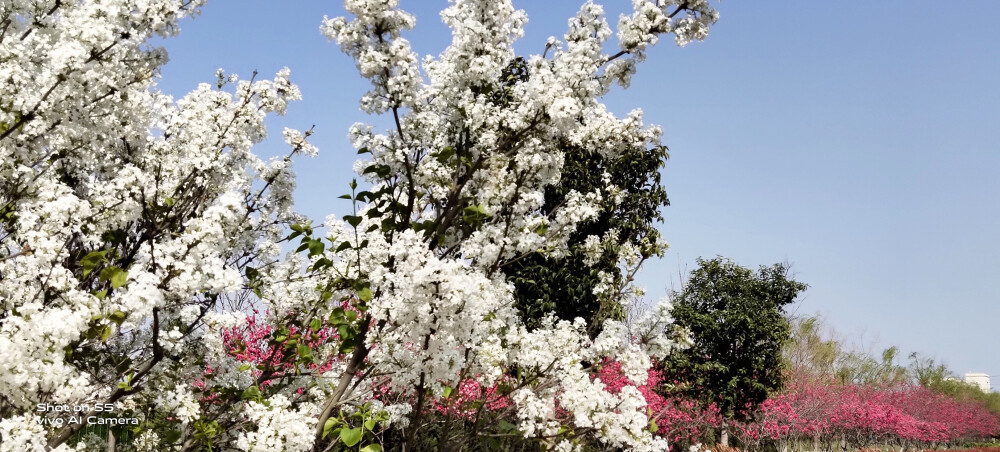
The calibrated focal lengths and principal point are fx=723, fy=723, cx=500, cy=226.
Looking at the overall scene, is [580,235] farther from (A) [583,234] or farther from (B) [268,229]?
(B) [268,229]

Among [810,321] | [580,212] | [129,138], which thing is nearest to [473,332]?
[580,212]

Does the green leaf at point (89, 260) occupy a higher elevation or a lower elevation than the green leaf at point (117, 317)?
higher

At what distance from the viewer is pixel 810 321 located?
3453 cm

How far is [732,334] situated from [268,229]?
1446cm

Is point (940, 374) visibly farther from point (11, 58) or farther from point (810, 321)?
point (11, 58)

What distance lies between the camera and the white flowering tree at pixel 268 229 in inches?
143

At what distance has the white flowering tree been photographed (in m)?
3.63

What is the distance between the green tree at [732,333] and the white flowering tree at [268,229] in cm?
1280

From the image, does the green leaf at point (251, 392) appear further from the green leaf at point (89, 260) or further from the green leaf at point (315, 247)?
the green leaf at point (89, 260)

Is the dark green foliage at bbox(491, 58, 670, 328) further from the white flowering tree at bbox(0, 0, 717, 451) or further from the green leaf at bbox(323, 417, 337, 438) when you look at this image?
the green leaf at bbox(323, 417, 337, 438)

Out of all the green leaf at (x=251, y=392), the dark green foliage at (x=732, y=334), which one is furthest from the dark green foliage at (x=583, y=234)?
the green leaf at (x=251, y=392)

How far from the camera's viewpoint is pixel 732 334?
707 inches

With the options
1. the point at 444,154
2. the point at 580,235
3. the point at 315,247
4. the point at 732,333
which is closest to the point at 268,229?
the point at 315,247

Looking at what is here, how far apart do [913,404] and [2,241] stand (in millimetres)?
39687
